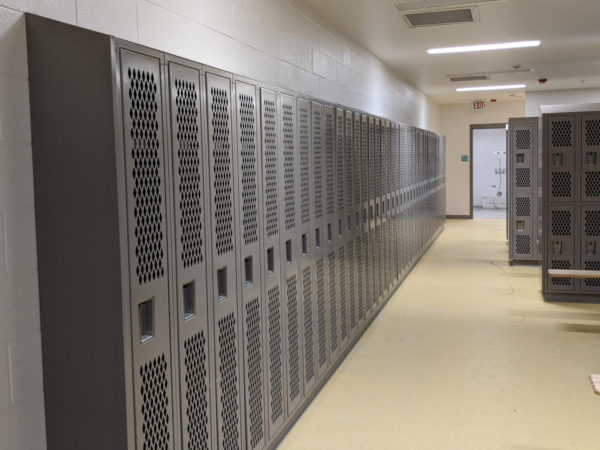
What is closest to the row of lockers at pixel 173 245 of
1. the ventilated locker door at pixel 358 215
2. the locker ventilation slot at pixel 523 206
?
the ventilated locker door at pixel 358 215

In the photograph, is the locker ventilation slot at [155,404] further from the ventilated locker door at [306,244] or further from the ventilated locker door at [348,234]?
the ventilated locker door at [348,234]

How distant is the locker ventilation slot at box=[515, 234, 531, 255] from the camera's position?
28.5 ft

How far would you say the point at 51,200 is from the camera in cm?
187

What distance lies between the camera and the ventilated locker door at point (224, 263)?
2385 mm

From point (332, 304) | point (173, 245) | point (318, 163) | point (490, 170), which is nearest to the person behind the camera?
point (173, 245)

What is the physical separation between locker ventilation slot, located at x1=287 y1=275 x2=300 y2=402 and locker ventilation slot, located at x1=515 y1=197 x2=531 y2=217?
239 inches

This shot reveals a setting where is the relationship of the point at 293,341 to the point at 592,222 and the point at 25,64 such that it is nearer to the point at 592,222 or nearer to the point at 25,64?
the point at 25,64

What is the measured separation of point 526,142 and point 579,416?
218 inches

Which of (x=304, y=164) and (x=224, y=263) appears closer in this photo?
(x=224, y=263)

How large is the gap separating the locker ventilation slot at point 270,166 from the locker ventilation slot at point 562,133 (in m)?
4.51

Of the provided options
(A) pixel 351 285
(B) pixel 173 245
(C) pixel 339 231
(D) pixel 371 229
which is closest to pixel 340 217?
(C) pixel 339 231

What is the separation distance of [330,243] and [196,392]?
6.50ft

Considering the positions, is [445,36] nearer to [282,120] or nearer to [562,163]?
[562,163]

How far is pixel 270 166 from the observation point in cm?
299
